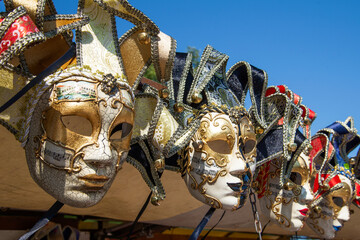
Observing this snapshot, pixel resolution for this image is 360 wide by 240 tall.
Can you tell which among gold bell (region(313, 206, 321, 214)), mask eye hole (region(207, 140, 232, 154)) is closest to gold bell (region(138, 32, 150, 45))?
mask eye hole (region(207, 140, 232, 154))

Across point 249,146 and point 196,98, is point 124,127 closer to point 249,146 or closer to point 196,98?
point 196,98

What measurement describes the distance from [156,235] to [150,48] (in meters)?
2.36

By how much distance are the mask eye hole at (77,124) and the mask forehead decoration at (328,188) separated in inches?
94.9

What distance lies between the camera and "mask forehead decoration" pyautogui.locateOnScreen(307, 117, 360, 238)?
159 inches

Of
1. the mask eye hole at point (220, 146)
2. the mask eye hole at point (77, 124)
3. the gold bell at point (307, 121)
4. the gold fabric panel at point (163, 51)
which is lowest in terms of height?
the mask eye hole at point (220, 146)

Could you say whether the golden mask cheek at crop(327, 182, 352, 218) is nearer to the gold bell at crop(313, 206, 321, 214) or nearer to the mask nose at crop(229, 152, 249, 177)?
the gold bell at crop(313, 206, 321, 214)

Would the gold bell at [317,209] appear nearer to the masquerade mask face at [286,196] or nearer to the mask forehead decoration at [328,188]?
the mask forehead decoration at [328,188]

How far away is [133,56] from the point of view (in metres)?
2.39

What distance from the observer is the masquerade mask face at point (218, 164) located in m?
2.63

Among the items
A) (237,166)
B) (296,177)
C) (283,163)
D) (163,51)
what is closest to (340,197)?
(296,177)

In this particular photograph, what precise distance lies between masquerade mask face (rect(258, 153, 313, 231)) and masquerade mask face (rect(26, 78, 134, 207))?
1.94m

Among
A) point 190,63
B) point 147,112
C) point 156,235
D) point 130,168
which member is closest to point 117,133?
point 147,112

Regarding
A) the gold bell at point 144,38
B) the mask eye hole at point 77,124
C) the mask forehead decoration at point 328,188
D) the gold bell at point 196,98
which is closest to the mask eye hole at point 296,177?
the mask forehead decoration at point 328,188

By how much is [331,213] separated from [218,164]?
208cm
